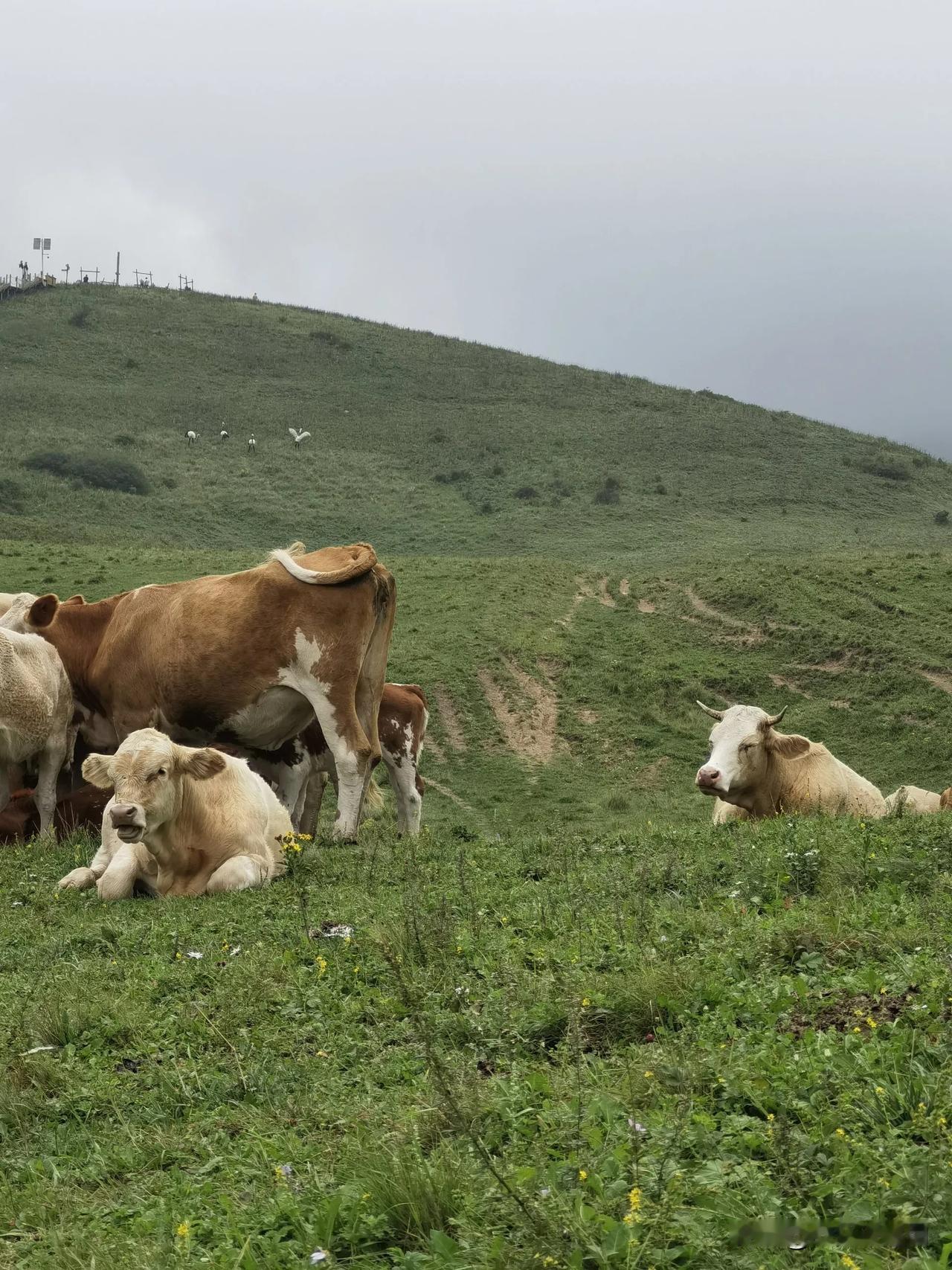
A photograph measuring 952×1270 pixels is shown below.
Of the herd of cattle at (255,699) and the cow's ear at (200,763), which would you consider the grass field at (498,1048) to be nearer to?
the cow's ear at (200,763)

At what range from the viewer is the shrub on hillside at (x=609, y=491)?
6519 cm

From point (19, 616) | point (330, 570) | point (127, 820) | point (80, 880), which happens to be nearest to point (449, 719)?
point (19, 616)

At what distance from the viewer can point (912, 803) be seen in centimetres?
1316

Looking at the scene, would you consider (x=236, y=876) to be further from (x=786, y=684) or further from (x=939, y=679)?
(x=939, y=679)

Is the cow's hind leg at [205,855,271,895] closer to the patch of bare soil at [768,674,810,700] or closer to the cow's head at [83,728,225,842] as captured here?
the cow's head at [83,728,225,842]

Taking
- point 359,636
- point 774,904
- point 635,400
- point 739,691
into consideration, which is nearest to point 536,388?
point 635,400

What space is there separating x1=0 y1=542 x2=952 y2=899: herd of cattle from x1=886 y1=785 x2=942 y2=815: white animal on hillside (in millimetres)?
54

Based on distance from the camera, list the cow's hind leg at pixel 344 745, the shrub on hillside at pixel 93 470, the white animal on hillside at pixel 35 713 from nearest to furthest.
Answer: the cow's hind leg at pixel 344 745 → the white animal on hillside at pixel 35 713 → the shrub on hillside at pixel 93 470

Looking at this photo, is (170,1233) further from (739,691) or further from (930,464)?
(930,464)

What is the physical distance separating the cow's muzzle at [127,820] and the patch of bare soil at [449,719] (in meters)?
17.7

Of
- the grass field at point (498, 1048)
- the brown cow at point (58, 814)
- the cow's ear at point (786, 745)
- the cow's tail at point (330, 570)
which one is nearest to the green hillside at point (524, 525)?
the grass field at point (498, 1048)

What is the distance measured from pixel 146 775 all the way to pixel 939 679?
2296cm

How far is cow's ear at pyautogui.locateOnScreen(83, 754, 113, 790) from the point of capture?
400 inches

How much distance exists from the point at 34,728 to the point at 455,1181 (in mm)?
11598
